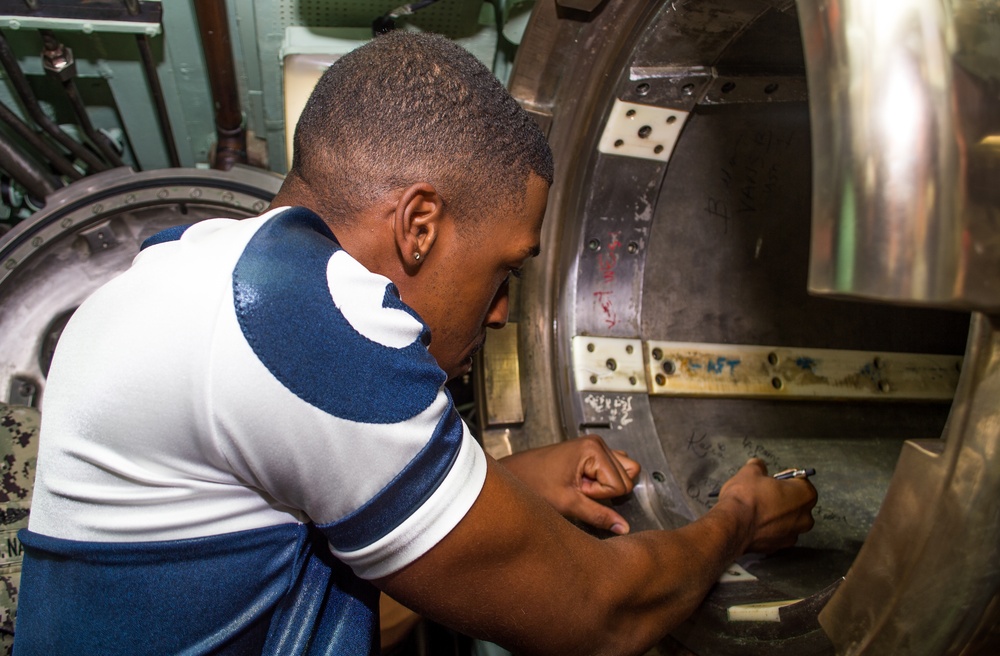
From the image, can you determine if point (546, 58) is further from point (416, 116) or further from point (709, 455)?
point (709, 455)

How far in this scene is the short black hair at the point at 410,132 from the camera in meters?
1.05

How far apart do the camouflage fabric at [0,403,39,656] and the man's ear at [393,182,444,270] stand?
1.02 m

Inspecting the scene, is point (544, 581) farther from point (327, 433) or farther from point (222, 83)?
point (222, 83)

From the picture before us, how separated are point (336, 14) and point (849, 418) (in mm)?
1631

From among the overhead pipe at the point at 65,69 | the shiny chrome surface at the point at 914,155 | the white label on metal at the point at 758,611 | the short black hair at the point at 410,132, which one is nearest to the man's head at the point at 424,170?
the short black hair at the point at 410,132

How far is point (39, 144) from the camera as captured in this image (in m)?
1.93

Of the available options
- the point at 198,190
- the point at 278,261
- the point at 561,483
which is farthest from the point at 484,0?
the point at 278,261

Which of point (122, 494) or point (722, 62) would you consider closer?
point (122, 494)

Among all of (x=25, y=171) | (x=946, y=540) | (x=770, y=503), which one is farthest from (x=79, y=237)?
(x=946, y=540)

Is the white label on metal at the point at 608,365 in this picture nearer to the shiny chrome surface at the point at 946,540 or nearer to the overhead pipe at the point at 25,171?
the shiny chrome surface at the point at 946,540

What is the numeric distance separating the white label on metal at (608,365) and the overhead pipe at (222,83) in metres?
0.98

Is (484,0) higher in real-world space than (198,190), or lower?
higher

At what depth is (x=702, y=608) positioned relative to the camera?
138 centimetres

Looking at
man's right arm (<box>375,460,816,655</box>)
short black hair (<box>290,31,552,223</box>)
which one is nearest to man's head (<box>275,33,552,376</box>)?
short black hair (<box>290,31,552,223</box>)
